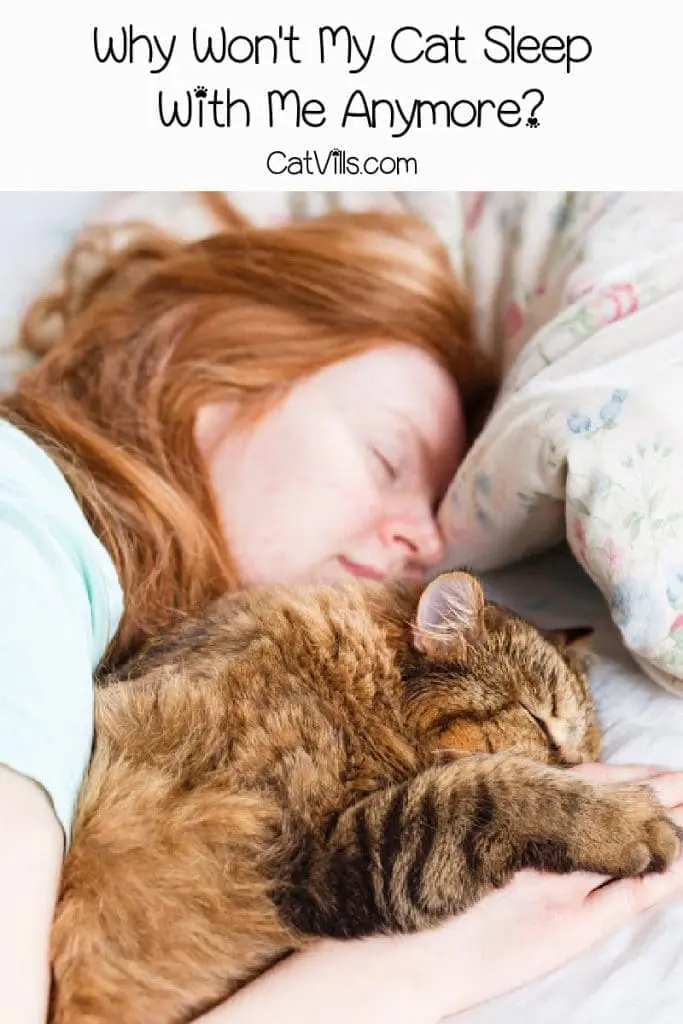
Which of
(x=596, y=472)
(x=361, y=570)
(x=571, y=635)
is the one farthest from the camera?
(x=361, y=570)

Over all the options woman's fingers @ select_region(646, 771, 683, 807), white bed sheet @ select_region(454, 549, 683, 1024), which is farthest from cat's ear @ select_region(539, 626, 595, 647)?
woman's fingers @ select_region(646, 771, 683, 807)

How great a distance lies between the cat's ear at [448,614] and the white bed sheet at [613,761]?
0.24 metres

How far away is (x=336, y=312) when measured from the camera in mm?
1587

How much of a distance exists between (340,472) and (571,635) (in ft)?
1.38

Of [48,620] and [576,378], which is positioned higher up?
[576,378]

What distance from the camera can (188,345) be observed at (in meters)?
1.53

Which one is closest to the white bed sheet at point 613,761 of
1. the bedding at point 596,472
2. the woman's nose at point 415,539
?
the bedding at point 596,472

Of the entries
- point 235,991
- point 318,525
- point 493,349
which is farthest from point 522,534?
point 235,991

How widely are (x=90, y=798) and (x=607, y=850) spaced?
52cm

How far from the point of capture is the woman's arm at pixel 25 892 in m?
0.77

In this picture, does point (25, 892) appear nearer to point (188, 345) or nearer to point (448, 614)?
point (448, 614)

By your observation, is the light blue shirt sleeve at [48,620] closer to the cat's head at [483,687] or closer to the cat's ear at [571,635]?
the cat's head at [483,687]
